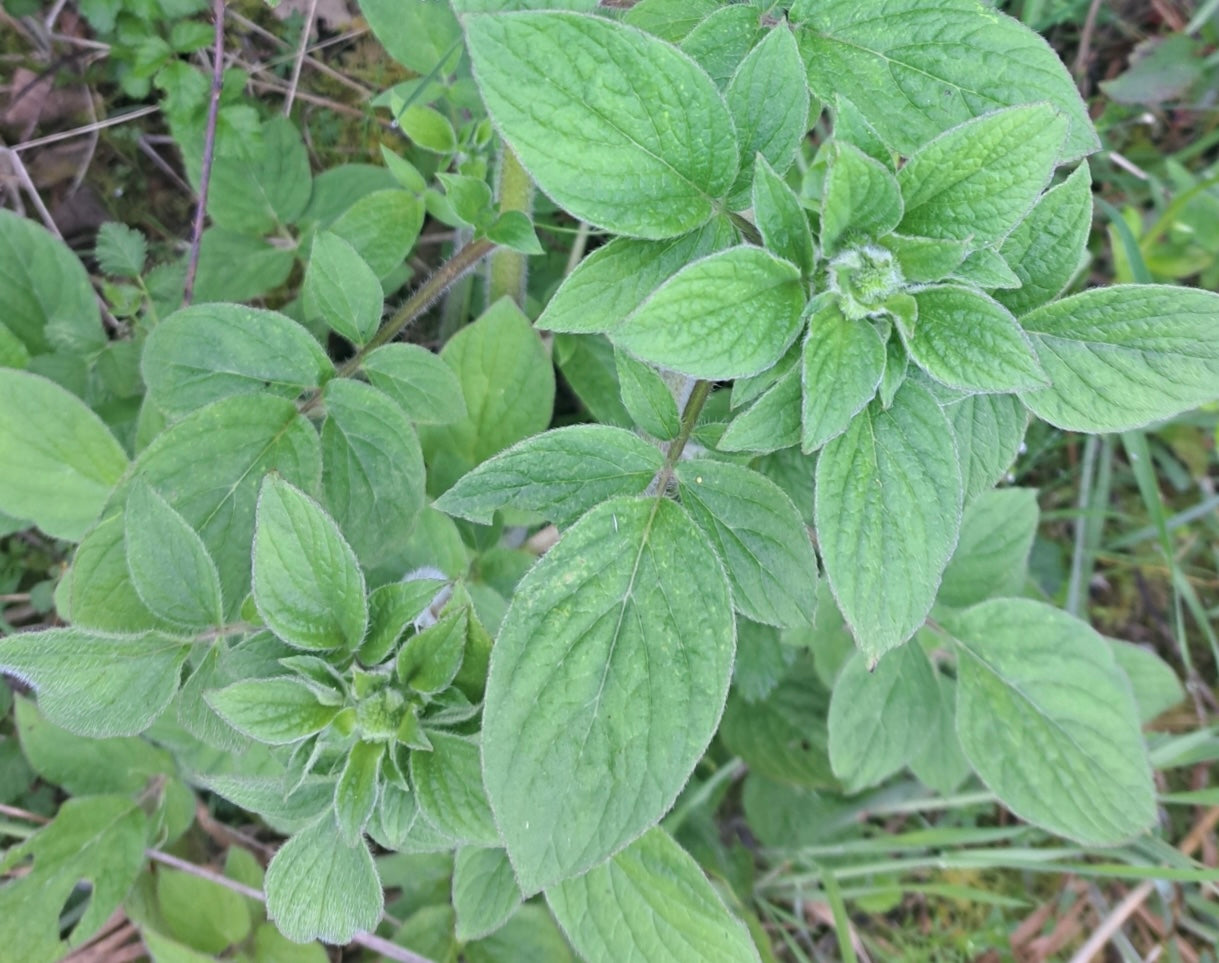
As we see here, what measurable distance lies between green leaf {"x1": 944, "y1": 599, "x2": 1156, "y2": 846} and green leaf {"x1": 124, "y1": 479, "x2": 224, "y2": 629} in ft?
5.14

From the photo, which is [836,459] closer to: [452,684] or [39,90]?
[452,684]

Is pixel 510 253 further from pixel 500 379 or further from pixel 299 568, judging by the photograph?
Answer: pixel 299 568

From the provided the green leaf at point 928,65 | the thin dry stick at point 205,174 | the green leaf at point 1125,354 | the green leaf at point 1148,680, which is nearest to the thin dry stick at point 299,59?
the thin dry stick at point 205,174

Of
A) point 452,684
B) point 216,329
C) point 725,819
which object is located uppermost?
point 216,329

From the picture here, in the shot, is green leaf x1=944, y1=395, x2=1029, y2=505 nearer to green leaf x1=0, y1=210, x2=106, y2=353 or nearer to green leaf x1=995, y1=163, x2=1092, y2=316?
green leaf x1=995, y1=163, x2=1092, y2=316

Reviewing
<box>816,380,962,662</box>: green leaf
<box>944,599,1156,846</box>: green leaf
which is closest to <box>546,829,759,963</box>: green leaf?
<box>944,599,1156,846</box>: green leaf

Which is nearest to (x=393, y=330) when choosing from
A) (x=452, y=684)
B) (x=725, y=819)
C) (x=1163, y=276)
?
(x=452, y=684)

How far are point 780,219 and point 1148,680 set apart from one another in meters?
1.94

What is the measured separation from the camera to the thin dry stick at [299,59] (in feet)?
8.32

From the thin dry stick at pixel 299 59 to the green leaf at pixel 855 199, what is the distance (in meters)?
1.83

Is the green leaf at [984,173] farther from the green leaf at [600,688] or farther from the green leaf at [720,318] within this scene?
the green leaf at [600,688]

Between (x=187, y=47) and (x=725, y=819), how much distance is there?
8.83 ft

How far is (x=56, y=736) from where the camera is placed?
2293 millimetres

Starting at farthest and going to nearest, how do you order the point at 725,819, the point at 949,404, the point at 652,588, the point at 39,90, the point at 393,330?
the point at 725,819, the point at 39,90, the point at 393,330, the point at 949,404, the point at 652,588
